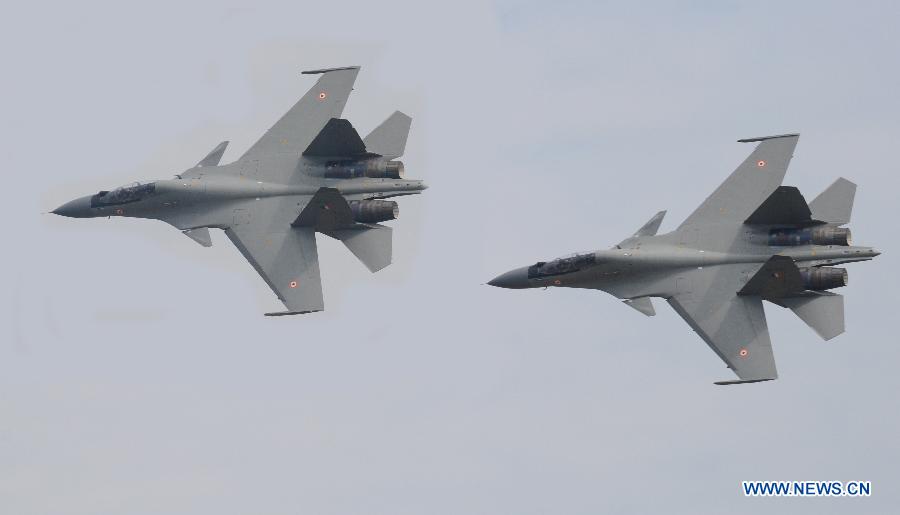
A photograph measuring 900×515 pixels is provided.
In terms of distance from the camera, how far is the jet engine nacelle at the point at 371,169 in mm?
85312

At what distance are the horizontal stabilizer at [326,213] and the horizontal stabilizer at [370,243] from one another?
1.45 feet

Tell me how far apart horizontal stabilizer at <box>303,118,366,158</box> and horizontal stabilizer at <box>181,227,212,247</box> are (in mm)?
4806

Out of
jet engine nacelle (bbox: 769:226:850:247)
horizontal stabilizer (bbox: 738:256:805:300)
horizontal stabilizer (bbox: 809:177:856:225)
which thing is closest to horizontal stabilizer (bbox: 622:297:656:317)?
horizontal stabilizer (bbox: 738:256:805:300)

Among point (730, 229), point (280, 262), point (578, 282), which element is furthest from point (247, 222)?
point (730, 229)

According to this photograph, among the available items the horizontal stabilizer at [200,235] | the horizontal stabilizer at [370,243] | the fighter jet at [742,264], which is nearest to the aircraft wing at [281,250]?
the horizontal stabilizer at [200,235]

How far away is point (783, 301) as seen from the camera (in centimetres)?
8231

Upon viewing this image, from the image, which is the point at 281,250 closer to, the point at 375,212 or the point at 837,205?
the point at 375,212

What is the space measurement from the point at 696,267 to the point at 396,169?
1152 centimetres

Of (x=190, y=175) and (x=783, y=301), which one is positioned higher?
(x=190, y=175)

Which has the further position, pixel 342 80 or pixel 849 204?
pixel 342 80

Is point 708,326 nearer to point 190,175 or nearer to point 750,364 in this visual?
point 750,364

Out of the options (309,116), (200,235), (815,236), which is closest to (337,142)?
(309,116)

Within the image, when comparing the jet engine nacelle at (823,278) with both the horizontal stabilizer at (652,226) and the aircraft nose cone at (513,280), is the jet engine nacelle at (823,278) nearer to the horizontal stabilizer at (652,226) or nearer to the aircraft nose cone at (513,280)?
the horizontal stabilizer at (652,226)

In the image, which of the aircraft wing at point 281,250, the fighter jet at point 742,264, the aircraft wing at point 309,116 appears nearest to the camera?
the fighter jet at point 742,264
